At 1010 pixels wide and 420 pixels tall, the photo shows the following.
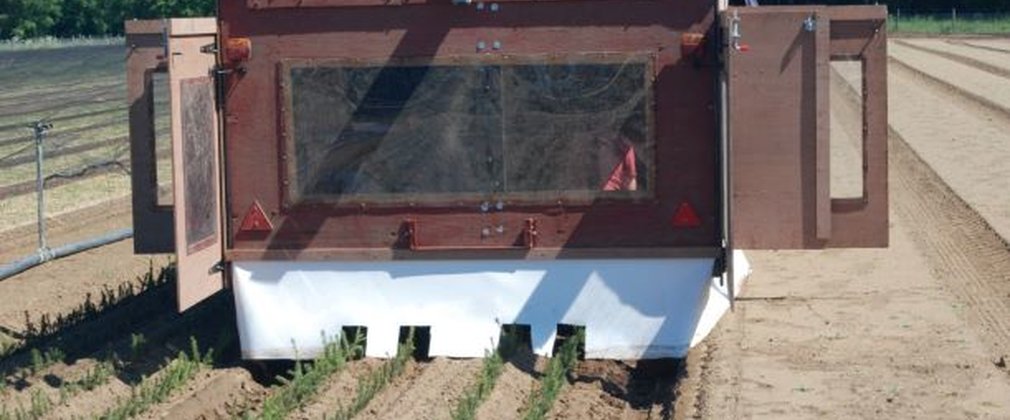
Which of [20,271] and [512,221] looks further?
[20,271]

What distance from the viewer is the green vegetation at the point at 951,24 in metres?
89.8

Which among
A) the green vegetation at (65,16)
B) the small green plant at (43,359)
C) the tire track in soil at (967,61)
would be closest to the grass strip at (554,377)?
the small green plant at (43,359)

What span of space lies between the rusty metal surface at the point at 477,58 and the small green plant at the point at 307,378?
604 millimetres

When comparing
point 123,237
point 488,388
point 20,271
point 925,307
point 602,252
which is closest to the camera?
point 488,388

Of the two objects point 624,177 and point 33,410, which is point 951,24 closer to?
point 624,177

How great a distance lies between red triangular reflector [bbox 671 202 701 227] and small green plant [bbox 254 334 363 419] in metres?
2.04

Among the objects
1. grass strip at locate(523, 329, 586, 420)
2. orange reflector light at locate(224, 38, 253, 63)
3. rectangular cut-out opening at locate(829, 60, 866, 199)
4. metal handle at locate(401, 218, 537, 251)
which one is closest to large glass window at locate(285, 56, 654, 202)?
metal handle at locate(401, 218, 537, 251)

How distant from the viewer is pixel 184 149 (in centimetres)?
1191

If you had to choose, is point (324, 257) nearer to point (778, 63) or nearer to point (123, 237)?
point (778, 63)

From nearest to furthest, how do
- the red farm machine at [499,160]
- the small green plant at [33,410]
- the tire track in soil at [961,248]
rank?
the small green plant at [33,410], the red farm machine at [499,160], the tire track in soil at [961,248]

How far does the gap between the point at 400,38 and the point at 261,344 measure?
6.65ft

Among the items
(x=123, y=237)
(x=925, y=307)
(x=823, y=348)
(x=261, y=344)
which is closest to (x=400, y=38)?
(x=261, y=344)

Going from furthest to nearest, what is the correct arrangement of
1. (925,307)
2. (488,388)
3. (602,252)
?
(925,307)
(602,252)
(488,388)

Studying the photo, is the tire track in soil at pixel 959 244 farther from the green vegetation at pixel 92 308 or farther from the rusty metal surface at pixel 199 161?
the green vegetation at pixel 92 308
